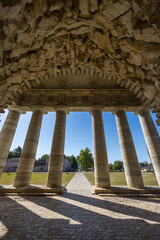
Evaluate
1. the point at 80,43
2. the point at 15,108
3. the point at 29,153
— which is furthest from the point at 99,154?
the point at 15,108

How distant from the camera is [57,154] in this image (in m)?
13.2

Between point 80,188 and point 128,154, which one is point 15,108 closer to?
point 80,188

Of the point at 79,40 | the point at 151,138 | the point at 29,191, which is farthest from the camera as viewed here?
the point at 151,138

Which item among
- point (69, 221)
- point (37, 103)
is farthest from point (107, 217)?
point (37, 103)

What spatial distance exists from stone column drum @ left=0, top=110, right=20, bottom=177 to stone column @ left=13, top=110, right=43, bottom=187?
216 cm

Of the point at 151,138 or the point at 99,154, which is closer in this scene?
the point at 99,154

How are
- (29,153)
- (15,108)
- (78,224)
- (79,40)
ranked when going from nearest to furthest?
1. (79,40)
2. (78,224)
3. (29,153)
4. (15,108)

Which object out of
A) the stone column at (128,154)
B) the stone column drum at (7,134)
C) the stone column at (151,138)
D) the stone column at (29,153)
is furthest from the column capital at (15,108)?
the stone column at (151,138)

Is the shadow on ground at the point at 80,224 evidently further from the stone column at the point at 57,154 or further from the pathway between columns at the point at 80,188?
→ the pathway between columns at the point at 80,188

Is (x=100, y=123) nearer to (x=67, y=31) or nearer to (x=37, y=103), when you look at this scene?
(x=37, y=103)

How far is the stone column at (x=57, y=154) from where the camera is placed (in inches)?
472

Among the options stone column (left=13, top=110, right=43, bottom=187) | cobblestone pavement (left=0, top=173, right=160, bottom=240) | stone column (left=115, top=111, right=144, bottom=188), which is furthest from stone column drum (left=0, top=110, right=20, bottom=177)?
stone column (left=115, top=111, right=144, bottom=188)

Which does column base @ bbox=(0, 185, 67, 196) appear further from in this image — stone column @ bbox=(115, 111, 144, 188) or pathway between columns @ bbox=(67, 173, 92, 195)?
stone column @ bbox=(115, 111, 144, 188)

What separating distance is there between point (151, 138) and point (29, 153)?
1680cm
